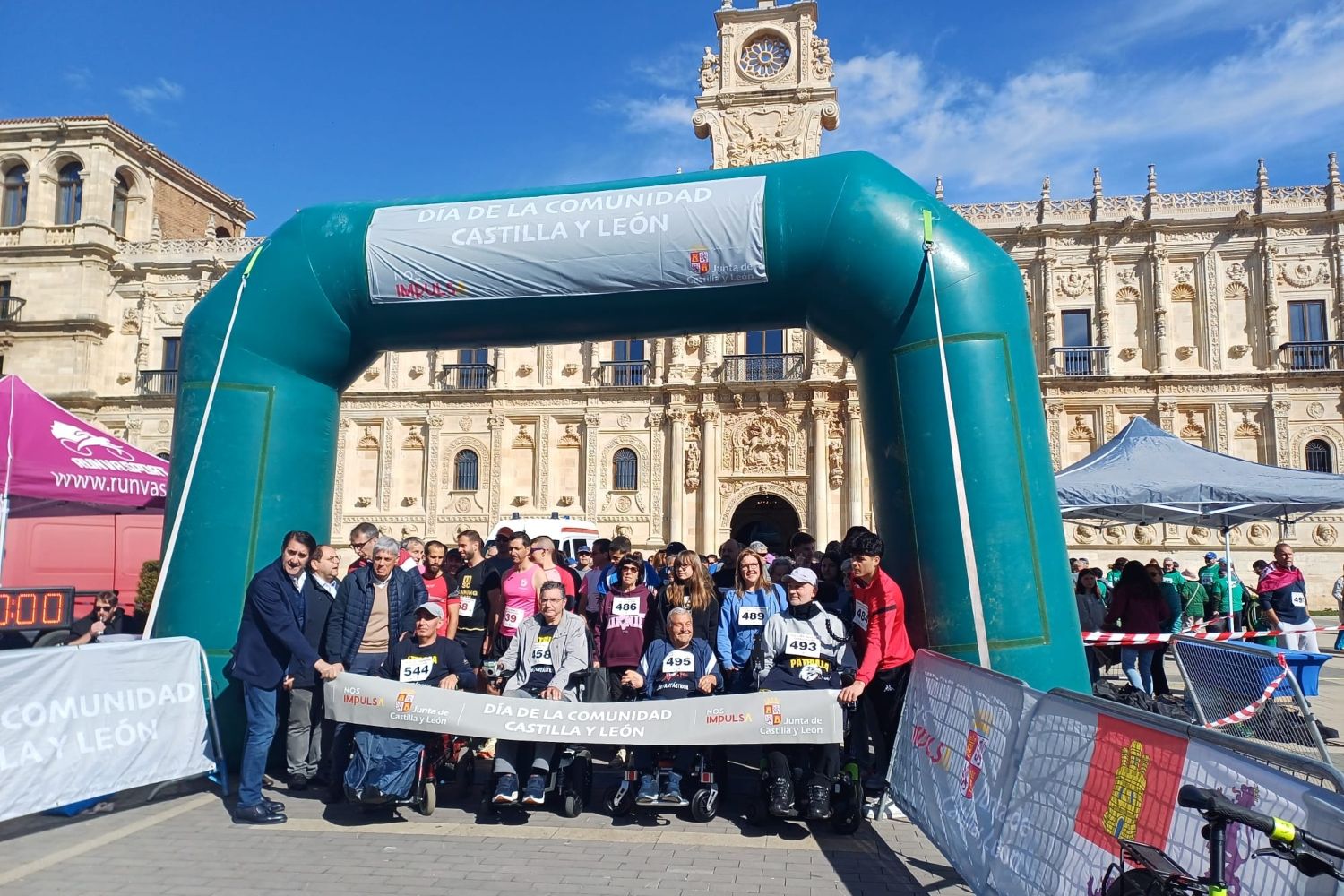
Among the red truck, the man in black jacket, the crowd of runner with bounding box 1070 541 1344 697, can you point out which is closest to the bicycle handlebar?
the man in black jacket

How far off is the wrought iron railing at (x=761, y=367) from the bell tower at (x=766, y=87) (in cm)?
592

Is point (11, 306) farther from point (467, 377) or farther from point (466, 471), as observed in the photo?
point (466, 471)

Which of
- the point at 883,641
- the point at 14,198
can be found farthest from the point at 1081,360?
the point at 14,198

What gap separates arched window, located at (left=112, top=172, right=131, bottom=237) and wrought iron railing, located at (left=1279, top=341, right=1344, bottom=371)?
3812cm

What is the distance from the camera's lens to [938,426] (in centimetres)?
655

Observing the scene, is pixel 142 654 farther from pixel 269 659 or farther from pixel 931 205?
pixel 931 205

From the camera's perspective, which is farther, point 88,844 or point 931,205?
point 931,205

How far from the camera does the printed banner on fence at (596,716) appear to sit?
5.76m

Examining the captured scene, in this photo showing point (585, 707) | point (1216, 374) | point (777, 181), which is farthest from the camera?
point (1216, 374)

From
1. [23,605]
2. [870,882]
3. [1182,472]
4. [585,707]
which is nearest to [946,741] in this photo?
[870,882]

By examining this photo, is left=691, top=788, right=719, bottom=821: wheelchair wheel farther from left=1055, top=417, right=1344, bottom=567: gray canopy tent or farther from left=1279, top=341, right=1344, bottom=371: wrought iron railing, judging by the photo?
left=1279, top=341, right=1344, bottom=371: wrought iron railing

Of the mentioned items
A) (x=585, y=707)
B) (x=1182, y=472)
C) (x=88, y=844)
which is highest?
(x=1182, y=472)

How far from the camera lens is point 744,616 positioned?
662 cm

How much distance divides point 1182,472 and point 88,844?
1272 centimetres
